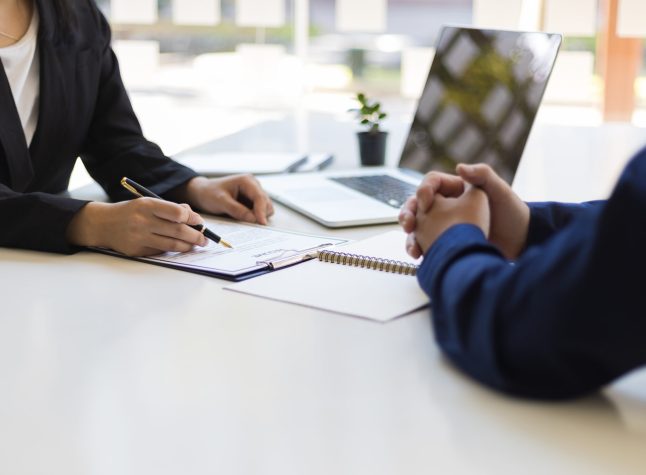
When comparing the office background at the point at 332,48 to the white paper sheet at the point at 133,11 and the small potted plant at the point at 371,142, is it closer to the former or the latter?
the white paper sheet at the point at 133,11

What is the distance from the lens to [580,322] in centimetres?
75

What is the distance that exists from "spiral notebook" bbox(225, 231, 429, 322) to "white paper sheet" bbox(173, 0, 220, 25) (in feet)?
9.62

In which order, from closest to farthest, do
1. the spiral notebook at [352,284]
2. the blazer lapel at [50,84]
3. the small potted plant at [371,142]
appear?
the spiral notebook at [352,284]
the blazer lapel at [50,84]
the small potted plant at [371,142]

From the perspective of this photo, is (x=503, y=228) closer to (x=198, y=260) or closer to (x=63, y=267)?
(x=198, y=260)

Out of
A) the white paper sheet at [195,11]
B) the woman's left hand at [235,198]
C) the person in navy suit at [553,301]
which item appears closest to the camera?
the person in navy suit at [553,301]

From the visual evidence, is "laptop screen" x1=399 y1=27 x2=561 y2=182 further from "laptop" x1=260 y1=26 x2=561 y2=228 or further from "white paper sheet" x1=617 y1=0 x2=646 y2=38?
"white paper sheet" x1=617 y1=0 x2=646 y2=38

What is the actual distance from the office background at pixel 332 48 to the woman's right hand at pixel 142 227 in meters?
1.83

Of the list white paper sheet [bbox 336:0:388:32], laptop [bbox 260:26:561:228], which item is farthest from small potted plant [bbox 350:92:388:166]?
white paper sheet [bbox 336:0:388:32]

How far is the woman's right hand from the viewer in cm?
126

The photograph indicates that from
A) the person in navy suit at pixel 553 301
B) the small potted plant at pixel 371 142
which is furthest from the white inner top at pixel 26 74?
the person in navy suit at pixel 553 301

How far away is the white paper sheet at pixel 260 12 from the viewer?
13.4 ft

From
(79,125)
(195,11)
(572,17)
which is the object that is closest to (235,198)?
(79,125)

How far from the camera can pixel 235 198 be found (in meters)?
1.55

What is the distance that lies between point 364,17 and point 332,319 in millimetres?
2921
